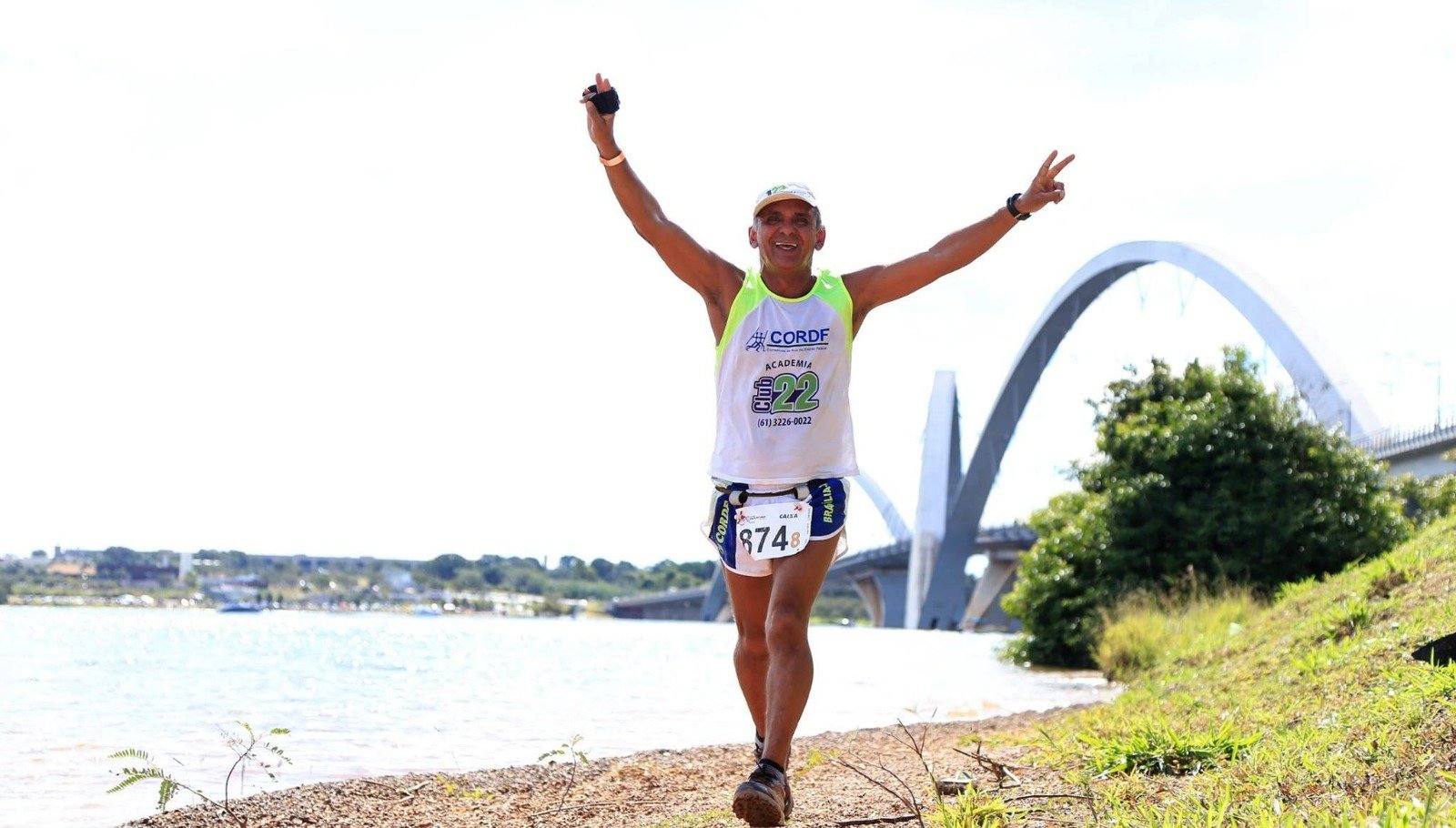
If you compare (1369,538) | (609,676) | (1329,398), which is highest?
(1329,398)

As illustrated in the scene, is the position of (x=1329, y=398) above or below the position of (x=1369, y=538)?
above

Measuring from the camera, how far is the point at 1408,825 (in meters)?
2.43

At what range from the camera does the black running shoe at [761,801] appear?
336 centimetres

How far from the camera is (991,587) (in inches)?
2441

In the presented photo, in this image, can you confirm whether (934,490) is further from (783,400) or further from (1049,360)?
(783,400)

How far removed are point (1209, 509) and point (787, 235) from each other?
16.5 metres

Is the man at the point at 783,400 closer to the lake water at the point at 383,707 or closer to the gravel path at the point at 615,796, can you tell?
the gravel path at the point at 615,796

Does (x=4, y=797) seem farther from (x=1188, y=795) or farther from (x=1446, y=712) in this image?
(x=1446, y=712)

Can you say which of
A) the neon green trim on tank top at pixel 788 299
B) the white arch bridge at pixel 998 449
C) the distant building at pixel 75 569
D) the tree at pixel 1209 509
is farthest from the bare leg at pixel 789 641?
the distant building at pixel 75 569

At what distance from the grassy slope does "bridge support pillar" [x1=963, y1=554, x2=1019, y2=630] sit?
5330 centimetres

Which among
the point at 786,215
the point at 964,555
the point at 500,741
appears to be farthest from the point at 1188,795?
the point at 964,555

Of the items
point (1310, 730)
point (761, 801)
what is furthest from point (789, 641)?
point (1310, 730)

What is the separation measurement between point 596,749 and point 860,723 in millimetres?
2407

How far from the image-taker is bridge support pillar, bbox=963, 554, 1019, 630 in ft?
199
